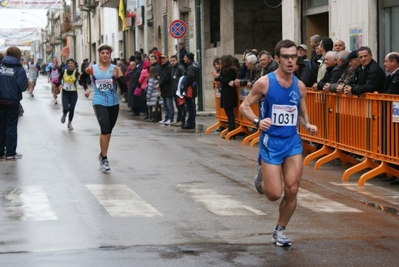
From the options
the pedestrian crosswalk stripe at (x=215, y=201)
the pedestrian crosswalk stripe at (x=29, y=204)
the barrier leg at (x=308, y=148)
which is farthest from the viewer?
the barrier leg at (x=308, y=148)

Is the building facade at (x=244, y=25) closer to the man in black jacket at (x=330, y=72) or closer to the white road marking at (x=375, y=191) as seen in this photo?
the man in black jacket at (x=330, y=72)

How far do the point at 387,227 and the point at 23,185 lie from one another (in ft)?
16.7

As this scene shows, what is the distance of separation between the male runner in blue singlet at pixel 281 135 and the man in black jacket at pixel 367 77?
4.90 m

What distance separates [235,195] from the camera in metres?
11.0

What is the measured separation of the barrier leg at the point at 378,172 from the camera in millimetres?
12031

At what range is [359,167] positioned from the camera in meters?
12.7

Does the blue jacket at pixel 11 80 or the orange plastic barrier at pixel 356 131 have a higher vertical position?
the blue jacket at pixel 11 80

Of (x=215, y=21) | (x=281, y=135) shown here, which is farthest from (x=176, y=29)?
(x=281, y=135)

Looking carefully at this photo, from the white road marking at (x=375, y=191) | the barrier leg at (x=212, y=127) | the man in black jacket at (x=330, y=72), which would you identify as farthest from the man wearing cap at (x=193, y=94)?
the white road marking at (x=375, y=191)

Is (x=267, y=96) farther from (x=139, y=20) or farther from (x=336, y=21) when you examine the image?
(x=139, y=20)

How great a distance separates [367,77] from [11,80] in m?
5.93

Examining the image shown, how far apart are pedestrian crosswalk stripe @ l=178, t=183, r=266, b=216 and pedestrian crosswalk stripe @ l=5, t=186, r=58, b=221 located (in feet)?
5.64

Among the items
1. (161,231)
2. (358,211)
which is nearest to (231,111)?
(358,211)

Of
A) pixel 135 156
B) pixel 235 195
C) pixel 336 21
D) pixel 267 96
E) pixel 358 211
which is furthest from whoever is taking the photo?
pixel 336 21
